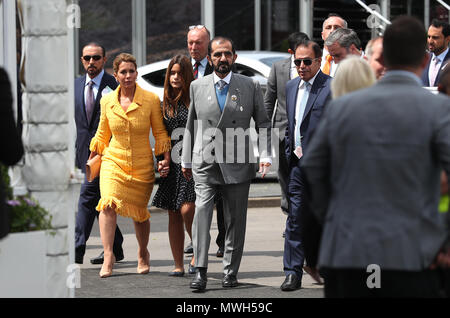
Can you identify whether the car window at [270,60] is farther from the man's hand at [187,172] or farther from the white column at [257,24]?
the man's hand at [187,172]

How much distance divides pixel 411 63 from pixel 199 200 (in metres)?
4.07

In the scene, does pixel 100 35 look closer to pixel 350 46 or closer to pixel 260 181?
pixel 260 181

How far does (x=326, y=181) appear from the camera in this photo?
4.43 m

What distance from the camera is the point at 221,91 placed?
835 cm

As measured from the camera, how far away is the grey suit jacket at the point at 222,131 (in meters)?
8.26

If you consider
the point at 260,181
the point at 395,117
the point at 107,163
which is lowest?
the point at 260,181

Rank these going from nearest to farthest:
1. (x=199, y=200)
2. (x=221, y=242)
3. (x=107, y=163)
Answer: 1. (x=199, y=200)
2. (x=107, y=163)
3. (x=221, y=242)

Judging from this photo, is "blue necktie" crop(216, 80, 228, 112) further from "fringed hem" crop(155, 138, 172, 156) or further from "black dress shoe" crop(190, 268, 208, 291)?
"black dress shoe" crop(190, 268, 208, 291)

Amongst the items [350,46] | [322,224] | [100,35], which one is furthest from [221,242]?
[100,35]

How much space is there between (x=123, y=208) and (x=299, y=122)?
177cm

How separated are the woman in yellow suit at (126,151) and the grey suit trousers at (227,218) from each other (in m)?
0.76

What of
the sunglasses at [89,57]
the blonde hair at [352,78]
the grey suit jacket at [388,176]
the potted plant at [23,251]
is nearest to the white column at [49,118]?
the potted plant at [23,251]

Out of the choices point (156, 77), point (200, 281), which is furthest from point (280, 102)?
point (156, 77)

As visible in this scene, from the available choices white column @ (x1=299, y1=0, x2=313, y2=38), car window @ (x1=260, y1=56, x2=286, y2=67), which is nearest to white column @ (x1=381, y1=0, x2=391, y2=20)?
white column @ (x1=299, y1=0, x2=313, y2=38)
